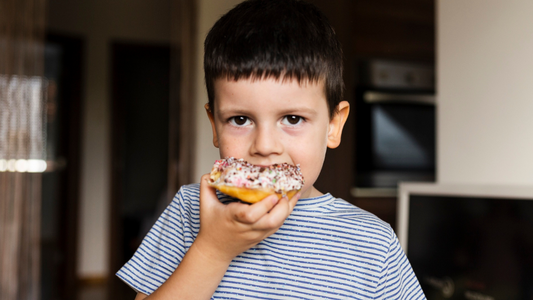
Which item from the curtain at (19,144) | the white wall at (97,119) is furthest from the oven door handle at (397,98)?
the white wall at (97,119)

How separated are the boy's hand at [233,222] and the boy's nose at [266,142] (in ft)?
0.25

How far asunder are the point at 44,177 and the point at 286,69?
376 centimetres

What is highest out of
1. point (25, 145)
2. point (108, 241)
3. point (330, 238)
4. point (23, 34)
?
point (23, 34)

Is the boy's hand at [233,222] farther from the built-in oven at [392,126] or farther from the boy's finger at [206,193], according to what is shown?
the built-in oven at [392,126]

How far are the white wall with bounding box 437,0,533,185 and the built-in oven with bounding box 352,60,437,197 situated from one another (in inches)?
28.0

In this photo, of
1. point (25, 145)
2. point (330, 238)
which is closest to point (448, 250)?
point (330, 238)

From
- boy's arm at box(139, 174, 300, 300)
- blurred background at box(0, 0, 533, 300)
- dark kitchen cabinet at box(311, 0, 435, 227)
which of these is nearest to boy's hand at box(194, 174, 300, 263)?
boy's arm at box(139, 174, 300, 300)

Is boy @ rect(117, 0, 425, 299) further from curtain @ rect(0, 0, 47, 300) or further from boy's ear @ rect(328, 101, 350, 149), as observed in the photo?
curtain @ rect(0, 0, 47, 300)

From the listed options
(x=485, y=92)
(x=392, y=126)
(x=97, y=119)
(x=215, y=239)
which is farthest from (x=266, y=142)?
(x=97, y=119)

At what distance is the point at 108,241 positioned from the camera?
4277 mm

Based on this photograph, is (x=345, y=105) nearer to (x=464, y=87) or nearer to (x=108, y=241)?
(x=464, y=87)

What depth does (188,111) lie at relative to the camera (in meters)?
2.58

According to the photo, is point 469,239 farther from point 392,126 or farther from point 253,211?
point 392,126

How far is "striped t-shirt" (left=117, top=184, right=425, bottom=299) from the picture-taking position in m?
0.70
